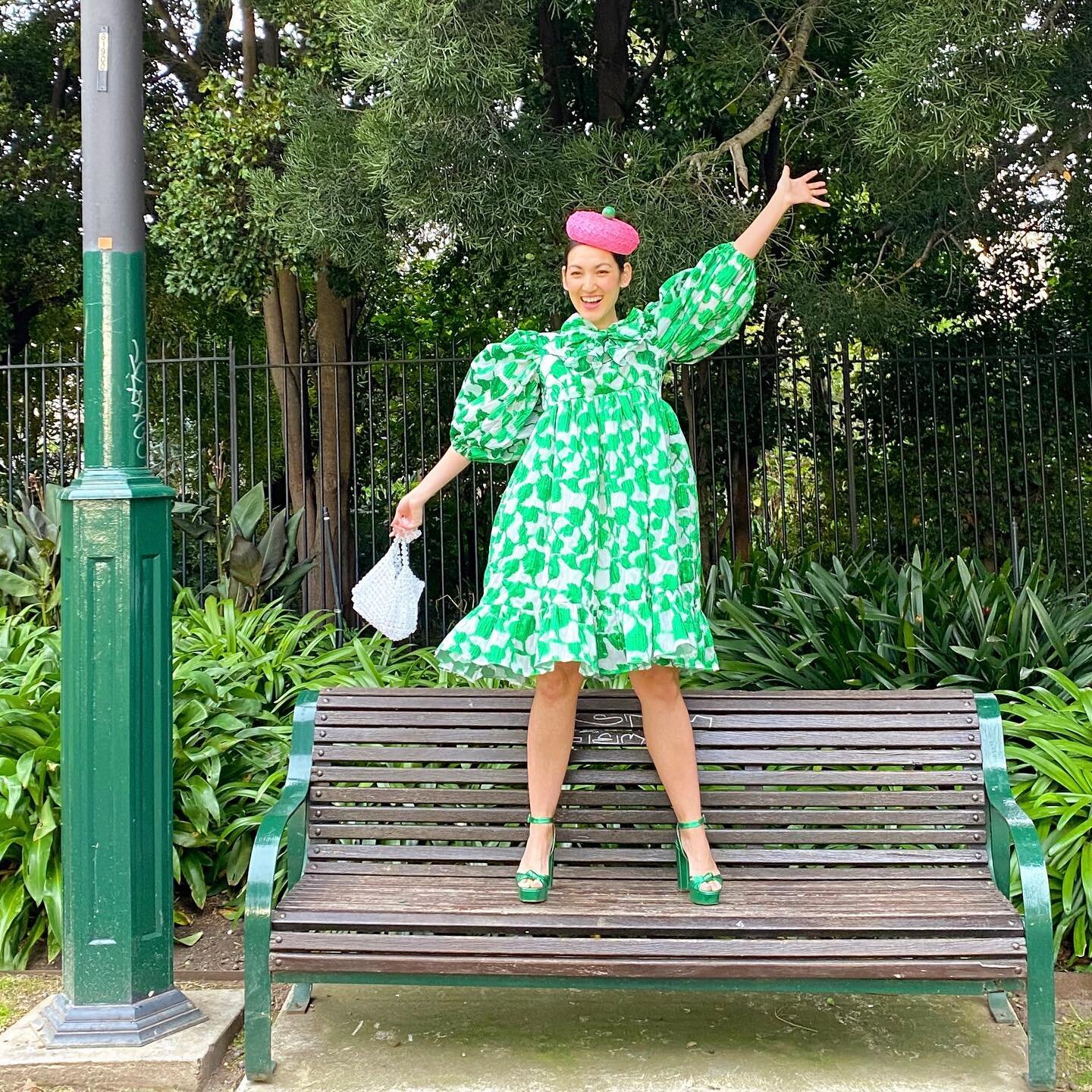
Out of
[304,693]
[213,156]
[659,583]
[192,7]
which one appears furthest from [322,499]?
[659,583]

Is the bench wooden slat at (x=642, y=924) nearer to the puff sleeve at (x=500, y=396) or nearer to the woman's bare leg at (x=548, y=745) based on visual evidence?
the woman's bare leg at (x=548, y=745)

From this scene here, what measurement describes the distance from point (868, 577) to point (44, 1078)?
4.37 metres

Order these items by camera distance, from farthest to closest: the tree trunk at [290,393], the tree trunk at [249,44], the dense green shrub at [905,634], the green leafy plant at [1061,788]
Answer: the tree trunk at [290,393], the tree trunk at [249,44], the dense green shrub at [905,634], the green leafy plant at [1061,788]

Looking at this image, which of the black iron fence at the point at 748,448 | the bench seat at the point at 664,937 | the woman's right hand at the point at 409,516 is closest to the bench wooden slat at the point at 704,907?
the bench seat at the point at 664,937

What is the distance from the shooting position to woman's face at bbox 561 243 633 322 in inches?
117

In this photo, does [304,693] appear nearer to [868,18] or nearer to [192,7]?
[868,18]

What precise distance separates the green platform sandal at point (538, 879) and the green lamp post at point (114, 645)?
0.95 metres

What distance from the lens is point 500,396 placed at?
3053 millimetres

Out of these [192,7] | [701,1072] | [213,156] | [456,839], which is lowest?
[701,1072]

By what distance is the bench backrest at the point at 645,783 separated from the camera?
3.04 m

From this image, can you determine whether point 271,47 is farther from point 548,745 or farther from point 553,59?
point 548,745

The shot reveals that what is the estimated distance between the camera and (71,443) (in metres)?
12.8

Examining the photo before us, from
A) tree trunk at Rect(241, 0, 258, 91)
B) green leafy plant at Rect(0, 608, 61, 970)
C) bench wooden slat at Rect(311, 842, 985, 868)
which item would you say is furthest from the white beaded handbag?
tree trunk at Rect(241, 0, 258, 91)

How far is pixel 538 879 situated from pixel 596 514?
982mm
